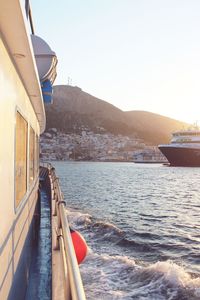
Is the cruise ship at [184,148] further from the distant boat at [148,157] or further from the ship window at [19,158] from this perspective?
the ship window at [19,158]

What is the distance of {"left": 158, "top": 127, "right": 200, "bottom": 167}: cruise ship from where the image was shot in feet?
291

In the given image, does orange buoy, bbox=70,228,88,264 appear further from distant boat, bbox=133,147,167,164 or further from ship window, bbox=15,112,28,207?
distant boat, bbox=133,147,167,164

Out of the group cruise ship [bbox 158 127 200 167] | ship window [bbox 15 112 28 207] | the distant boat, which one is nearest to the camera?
ship window [bbox 15 112 28 207]

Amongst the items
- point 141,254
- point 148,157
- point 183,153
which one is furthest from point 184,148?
point 148,157

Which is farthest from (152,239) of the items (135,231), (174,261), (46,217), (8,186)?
(8,186)

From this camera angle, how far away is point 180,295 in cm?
835

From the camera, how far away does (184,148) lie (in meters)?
88.8

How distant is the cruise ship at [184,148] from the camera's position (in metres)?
88.8

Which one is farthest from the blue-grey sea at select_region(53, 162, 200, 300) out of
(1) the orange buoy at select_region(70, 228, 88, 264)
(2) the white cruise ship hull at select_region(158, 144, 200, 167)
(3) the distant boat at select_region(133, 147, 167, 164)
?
(3) the distant boat at select_region(133, 147, 167, 164)

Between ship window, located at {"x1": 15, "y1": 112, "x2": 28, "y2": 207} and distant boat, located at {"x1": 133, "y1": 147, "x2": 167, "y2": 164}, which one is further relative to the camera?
distant boat, located at {"x1": 133, "y1": 147, "x2": 167, "y2": 164}

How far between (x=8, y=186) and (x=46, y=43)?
8.95 metres

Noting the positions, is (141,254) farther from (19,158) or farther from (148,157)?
(148,157)

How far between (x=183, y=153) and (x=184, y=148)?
185 cm

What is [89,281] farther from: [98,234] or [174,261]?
[98,234]
